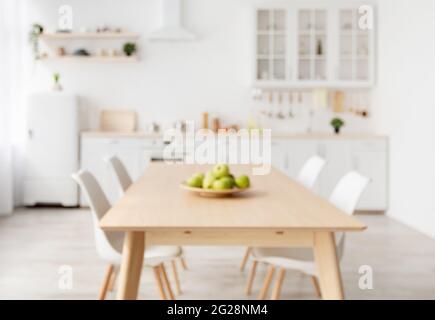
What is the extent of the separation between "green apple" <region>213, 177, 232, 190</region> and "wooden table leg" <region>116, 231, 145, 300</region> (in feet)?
1.90

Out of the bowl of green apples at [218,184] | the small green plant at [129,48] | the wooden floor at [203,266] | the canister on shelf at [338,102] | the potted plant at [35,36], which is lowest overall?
the wooden floor at [203,266]

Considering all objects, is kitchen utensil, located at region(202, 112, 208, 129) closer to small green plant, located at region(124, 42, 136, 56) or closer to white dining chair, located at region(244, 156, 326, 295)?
small green plant, located at region(124, 42, 136, 56)

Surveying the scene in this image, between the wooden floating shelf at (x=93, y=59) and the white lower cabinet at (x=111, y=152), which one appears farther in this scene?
the wooden floating shelf at (x=93, y=59)

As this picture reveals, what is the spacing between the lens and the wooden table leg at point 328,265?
2525mm

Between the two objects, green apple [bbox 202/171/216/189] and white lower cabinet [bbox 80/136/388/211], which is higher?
green apple [bbox 202/171/216/189]

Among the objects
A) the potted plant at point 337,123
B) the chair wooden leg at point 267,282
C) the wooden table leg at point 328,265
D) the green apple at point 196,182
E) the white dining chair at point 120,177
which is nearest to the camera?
the wooden table leg at point 328,265

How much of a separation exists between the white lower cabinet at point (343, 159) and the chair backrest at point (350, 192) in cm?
333

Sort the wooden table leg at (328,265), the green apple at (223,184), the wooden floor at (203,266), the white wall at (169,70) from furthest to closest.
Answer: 1. the white wall at (169,70)
2. the wooden floor at (203,266)
3. the green apple at (223,184)
4. the wooden table leg at (328,265)

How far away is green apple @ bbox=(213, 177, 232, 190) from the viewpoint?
2.99 metres

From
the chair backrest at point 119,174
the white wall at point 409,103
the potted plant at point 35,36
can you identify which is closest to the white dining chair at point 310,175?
the chair backrest at point 119,174

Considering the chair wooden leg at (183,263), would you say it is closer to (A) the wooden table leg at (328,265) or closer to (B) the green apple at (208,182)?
(B) the green apple at (208,182)

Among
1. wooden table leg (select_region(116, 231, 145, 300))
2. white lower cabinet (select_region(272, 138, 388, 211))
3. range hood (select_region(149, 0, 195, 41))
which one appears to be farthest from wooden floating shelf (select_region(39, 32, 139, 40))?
wooden table leg (select_region(116, 231, 145, 300))

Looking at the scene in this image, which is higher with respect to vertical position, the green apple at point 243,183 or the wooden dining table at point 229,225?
the green apple at point 243,183

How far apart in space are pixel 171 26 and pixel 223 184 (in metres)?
4.50
